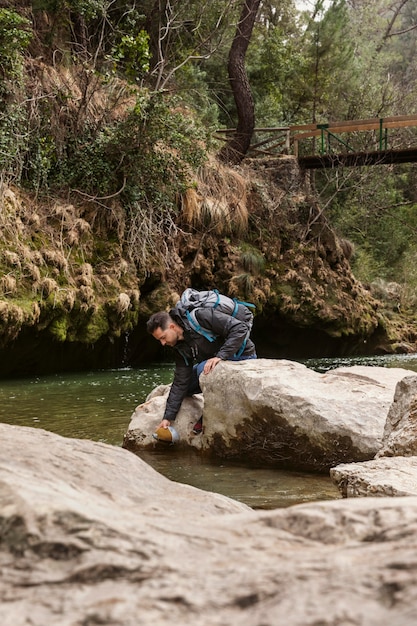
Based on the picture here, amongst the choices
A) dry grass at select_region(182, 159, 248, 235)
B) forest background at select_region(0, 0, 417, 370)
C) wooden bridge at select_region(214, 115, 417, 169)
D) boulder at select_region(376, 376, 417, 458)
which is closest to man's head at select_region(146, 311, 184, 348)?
boulder at select_region(376, 376, 417, 458)

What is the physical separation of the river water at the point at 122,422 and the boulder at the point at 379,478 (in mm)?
725

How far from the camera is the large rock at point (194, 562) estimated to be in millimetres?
1002

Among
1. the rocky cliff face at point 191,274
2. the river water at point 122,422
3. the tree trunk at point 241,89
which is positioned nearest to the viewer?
the river water at point 122,422

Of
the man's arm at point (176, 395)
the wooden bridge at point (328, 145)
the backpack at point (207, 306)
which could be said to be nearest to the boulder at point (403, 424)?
the backpack at point (207, 306)

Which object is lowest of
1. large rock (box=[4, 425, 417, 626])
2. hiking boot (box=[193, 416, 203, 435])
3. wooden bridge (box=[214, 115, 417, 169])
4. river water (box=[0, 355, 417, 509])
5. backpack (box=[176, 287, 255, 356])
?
river water (box=[0, 355, 417, 509])

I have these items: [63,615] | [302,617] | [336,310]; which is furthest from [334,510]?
[336,310]

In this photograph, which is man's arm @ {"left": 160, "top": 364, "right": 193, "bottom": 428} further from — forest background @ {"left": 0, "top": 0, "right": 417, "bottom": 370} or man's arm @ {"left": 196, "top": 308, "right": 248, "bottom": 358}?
forest background @ {"left": 0, "top": 0, "right": 417, "bottom": 370}

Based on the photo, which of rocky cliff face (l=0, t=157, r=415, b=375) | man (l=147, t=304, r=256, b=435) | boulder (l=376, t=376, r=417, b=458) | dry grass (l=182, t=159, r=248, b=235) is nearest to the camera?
boulder (l=376, t=376, r=417, b=458)

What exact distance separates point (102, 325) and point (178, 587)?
486 inches

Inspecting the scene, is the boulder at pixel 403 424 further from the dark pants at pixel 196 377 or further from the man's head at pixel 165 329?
the man's head at pixel 165 329

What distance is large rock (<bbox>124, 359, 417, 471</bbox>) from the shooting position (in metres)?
5.29

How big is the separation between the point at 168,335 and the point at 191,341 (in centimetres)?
28

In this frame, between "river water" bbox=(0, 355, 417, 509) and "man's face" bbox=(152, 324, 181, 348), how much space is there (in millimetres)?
953

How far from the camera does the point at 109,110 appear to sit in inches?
590
